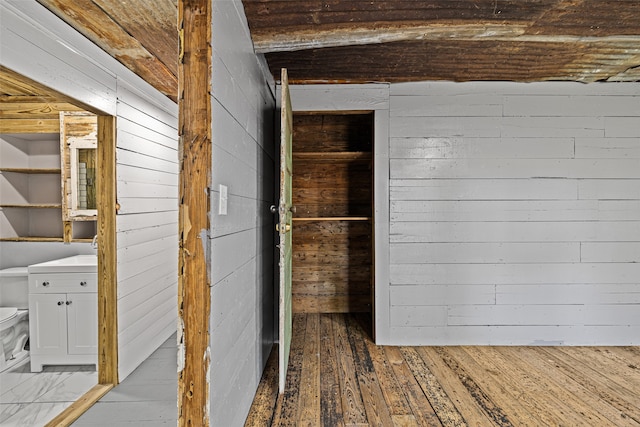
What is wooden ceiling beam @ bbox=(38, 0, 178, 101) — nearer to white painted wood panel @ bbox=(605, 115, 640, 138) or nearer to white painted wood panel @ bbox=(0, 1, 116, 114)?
white painted wood panel @ bbox=(0, 1, 116, 114)

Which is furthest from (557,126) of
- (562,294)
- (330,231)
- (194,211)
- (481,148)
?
(194,211)

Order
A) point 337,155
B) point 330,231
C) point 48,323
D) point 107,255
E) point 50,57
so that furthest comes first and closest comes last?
point 330,231 < point 337,155 < point 48,323 < point 107,255 < point 50,57

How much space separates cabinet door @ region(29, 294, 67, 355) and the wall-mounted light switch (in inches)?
82.0

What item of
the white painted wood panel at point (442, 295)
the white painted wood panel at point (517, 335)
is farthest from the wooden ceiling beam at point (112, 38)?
the white painted wood panel at point (517, 335)

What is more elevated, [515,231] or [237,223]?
[237,223]

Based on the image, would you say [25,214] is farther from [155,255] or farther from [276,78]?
[276,78]

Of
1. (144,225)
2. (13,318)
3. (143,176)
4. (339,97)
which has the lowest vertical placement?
(13,318)

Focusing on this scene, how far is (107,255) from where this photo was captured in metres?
2.46

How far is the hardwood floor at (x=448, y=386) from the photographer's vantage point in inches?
78.2

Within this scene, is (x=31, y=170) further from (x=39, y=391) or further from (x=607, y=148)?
(x=607, y=148)

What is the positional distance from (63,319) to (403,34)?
127 inches

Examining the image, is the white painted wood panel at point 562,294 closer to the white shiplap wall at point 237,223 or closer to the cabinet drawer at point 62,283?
the white shiplap wall at point 237,223

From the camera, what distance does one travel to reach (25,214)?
3.49 m

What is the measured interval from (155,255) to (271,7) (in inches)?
89.4
